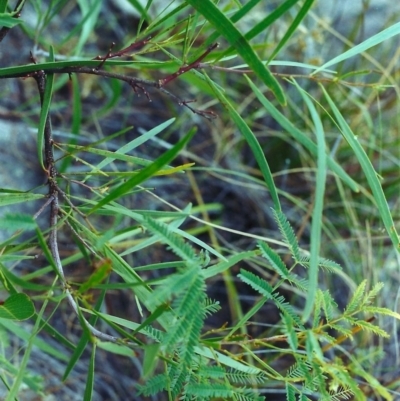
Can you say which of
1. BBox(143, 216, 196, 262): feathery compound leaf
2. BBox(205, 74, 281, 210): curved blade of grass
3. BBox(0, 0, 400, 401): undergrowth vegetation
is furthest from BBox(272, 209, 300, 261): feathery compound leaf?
BBox(0, 0, 400, 401): undergrowth vegetation

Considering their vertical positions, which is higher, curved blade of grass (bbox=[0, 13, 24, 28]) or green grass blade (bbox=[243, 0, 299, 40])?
curved blade of grass (bbox=[0, 13, 24, 28])

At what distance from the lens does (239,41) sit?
37 cm

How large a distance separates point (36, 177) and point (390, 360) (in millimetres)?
776

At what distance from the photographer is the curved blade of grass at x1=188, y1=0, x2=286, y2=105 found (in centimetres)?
37

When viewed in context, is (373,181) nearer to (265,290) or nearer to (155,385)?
(265,290)

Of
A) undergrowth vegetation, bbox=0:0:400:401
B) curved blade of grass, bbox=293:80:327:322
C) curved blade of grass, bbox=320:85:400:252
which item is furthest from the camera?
undergrowth vegetation, bbox=0:0:400:401

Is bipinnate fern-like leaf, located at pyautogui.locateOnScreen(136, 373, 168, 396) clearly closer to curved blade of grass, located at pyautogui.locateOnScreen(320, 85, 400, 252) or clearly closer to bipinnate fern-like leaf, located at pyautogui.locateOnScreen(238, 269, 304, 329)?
bipinnate fern-like leaf, located at pyautogui.locateOnScreen(238, 269, 304, 329)

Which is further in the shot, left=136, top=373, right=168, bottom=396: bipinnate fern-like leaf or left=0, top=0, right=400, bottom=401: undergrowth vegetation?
left=0, top=0, right=400, bottom=401: undergrowth vegetation

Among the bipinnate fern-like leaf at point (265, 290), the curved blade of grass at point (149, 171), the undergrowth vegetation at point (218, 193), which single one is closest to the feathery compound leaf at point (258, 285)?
the bipinnate fern-like leaf at point (265, 290)

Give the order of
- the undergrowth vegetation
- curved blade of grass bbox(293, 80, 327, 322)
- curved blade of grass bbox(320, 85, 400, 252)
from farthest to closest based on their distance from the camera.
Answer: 1. the undergrowth vegetation
2. curved blade of grass bbox(320, 85, 400, 252)
3. curved blade of grass bbox(293, 80, 327, 322)

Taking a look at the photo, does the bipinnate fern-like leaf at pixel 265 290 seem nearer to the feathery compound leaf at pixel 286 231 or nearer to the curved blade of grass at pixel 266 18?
the feathery compound leaf at pixel 286 231

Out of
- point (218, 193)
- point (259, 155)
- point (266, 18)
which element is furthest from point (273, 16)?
point (218, 193)

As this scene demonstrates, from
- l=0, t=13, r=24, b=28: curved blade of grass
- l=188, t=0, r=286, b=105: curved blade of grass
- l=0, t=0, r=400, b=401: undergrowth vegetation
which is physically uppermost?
l=0, t=13, r=24, b=28: curved blade of grass

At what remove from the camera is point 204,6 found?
373 mm
